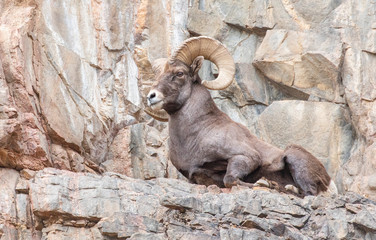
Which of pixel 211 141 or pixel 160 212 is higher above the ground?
pixel 211 141

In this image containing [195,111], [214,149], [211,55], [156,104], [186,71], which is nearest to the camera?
[214,149]

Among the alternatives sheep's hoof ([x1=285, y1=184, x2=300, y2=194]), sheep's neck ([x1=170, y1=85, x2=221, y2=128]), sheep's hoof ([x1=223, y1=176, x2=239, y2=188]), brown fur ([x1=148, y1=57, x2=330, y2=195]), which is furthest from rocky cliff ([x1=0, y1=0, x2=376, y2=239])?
sheep's neck ([x1=170, y1=85, x2=221, y2=128])

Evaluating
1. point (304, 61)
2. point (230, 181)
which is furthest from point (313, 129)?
point (230, 181)

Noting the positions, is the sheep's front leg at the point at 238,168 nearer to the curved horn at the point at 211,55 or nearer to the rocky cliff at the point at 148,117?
the rocky cliff at the point at 148,117

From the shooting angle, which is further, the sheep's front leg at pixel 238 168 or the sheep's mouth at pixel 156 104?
the sheep's mouth at pixel 156 104

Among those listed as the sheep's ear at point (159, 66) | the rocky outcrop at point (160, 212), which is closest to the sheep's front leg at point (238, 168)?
the rocky outcrop at point (160, 212)

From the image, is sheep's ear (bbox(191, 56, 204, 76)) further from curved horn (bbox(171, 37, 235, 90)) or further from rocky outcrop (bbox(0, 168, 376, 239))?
rocky outcrop (bbox(0, 168, 376, 239))

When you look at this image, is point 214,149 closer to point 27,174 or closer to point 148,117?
point 27,174

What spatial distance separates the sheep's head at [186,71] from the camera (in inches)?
526

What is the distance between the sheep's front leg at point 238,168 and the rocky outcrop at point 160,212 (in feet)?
2.72

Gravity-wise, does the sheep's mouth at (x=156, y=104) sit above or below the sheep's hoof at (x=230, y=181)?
above

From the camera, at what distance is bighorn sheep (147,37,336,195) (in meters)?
12.9

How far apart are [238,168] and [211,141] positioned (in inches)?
25.4

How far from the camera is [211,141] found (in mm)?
13023
